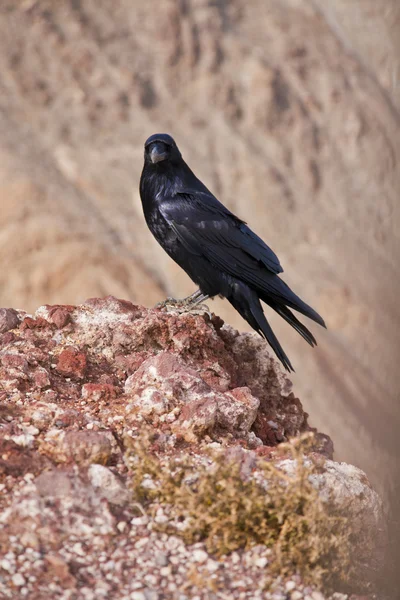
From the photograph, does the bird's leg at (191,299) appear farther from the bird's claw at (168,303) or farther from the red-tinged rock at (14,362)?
the red-tinged rock at (14,362)

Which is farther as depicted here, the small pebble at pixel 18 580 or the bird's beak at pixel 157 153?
the bird's beak at pixel 157 153

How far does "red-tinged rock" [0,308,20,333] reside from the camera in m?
4.77

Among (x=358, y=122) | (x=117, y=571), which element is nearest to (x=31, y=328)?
(x=117, y=571)

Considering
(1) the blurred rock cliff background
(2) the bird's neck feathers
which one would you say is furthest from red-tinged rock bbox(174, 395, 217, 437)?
(1) the blurred rock cliff background

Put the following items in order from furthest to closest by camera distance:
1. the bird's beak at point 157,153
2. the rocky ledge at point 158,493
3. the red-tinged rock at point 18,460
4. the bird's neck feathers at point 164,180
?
1. the bird's neck feathers at point 164,180
2. the bird's beak at point 157,153
3. the red-tinged rock at point 18,460
4. the rocky ledge at point 158,493

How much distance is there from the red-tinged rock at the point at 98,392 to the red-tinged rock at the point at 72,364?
191mm

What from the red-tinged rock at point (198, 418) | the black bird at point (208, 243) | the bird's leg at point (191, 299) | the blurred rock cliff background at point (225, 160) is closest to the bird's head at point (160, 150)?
the black bird at point (208, 243)

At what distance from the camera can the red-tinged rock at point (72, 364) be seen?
4414 mm

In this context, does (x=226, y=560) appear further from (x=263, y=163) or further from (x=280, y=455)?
(x=263, y=163)

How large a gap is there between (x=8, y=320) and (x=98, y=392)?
34.3 inches

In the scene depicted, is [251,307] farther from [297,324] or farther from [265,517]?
[265,517]

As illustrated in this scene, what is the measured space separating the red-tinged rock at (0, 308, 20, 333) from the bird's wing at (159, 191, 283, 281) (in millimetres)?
1227

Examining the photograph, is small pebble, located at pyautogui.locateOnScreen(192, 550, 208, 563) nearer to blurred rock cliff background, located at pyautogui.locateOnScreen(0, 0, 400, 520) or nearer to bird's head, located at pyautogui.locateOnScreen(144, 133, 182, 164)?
bird's head, located at pyautogui.locateOnScreen(144, 133, 182, 164)

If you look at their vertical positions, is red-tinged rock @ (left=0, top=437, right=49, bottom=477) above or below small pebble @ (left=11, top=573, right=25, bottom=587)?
above
